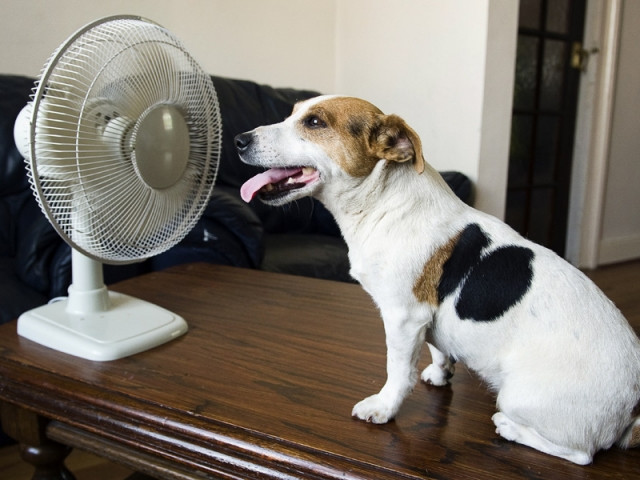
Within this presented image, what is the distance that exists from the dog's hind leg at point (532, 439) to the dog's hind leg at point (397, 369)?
0.40 feet

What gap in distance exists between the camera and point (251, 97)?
263 centimetres

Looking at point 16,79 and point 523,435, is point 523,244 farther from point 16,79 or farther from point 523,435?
→ point 16,79

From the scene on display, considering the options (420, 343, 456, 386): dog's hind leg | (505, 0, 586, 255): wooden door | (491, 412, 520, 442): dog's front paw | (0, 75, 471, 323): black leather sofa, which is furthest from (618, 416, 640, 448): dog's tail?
(505, 0, 586, 255): wooden door

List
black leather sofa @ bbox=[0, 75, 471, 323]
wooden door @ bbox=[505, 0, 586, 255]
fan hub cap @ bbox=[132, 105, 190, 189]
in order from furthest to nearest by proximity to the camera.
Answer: wooden door @ bbox=[505, 0, 586, 255] < black leather sofa @ bbox=[0, 75, 471, 323] < fan hub cap @ bbox=[132, 105, 190, 189]

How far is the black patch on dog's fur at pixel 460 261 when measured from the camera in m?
0.75

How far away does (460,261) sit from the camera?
0.75 metres

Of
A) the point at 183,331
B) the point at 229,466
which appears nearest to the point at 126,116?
the point at 183,331

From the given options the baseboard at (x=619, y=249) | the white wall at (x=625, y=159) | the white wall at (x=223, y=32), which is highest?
the white wall at (x=223, y=32)

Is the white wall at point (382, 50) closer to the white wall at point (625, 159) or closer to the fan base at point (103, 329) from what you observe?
the white wall at point (625, 159)

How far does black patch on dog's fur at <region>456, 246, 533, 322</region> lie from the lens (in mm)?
716

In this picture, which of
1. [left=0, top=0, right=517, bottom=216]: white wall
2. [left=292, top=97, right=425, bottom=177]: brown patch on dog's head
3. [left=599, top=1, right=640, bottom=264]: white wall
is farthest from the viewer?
[left=599, top=1, right=640, bottom=264]: white wall

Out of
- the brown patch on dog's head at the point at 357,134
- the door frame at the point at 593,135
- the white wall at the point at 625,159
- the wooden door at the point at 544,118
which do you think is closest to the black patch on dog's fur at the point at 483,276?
the brown patch on dog's head at the point at 357,134

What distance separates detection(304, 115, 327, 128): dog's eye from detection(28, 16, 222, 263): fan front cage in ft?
0.88

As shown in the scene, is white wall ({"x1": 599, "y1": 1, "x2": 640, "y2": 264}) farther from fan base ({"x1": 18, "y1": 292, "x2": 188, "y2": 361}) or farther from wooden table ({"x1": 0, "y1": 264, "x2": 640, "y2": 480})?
fan base ({"x1": 18, "y1": 292, "x2": 188, "y2": 361})
